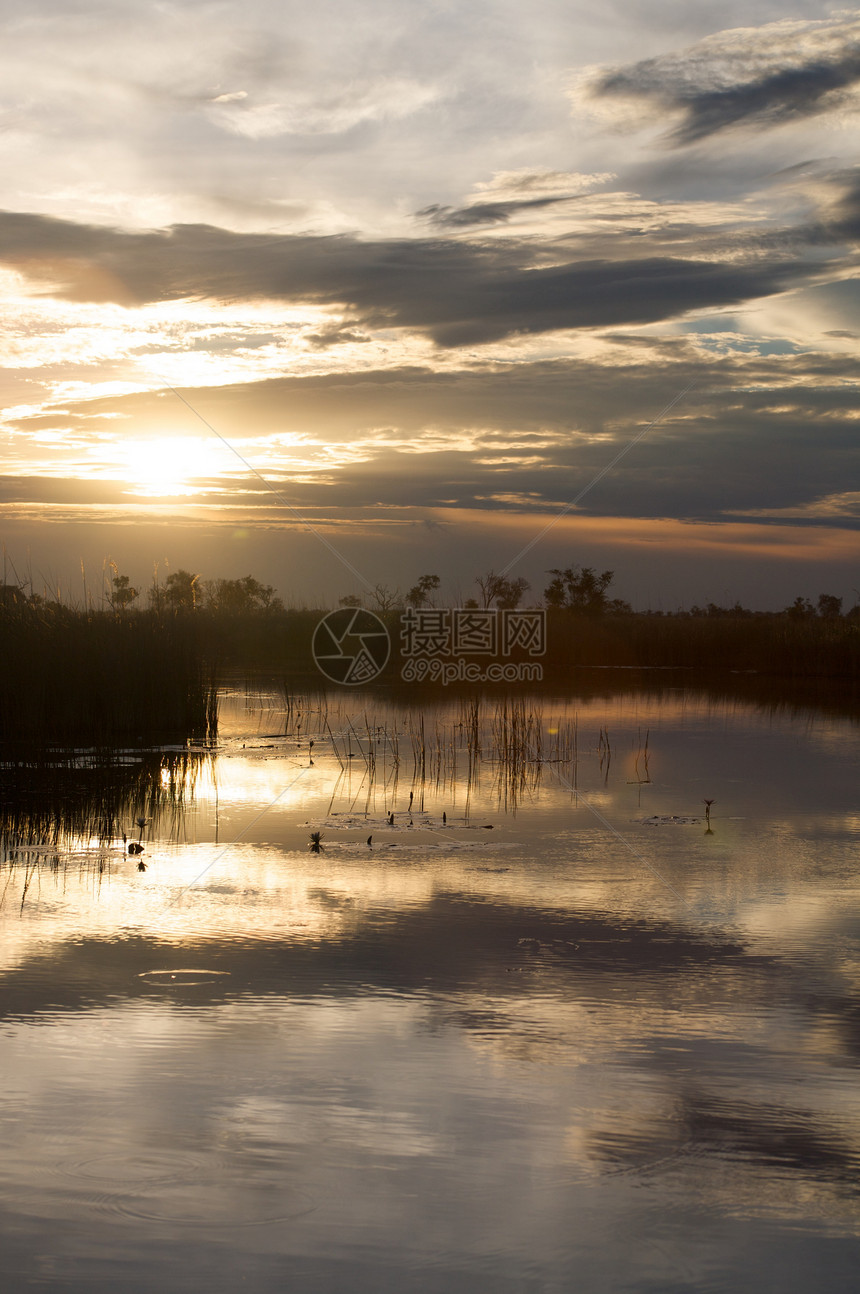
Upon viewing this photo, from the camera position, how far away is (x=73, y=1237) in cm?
255

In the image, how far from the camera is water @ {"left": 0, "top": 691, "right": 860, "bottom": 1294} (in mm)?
2533

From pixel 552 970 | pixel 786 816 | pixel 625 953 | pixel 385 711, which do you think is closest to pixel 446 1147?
pixel 552 970

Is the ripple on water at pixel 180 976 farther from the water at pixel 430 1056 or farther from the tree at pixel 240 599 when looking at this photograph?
the tree at pixel 240 599

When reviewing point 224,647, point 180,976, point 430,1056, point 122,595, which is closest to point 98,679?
point 122,595

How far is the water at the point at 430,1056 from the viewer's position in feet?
8.31

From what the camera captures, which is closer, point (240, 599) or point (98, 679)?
point (98, 679)

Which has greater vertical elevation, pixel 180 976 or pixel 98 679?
pixel 98 679

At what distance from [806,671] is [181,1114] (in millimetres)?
23896

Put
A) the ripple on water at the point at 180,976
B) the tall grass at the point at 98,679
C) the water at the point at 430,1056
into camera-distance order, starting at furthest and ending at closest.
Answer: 1. the tall grass at the point at 98,679
2. the ripple on water at the point at 180,976
3. the water at the point at 430,1056

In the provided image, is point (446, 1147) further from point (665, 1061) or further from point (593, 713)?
point (593, 713)

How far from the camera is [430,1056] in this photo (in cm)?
354

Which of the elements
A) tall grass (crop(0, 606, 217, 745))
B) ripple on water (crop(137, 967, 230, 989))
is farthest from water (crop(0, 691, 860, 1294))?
tall grass (crop(0, 606, 217, 745))

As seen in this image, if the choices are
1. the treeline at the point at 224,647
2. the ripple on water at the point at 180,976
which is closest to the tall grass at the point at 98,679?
the treeline at the point at 224,647

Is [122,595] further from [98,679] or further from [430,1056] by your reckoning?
[430,1056]
